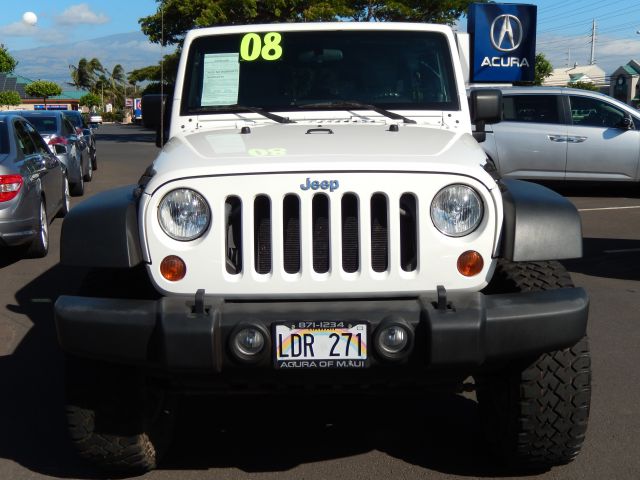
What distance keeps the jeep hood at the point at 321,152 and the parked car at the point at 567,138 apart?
374 inches

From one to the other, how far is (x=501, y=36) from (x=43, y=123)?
12404 millimetres

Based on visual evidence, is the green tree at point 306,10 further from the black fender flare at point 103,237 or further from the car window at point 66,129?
the black fender flare at point 103,237

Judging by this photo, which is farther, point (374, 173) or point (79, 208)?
point (79, 208)

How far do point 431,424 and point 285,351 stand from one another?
1.44m

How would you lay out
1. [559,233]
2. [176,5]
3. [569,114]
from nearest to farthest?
[559,233] → [569,114] → [176,5]

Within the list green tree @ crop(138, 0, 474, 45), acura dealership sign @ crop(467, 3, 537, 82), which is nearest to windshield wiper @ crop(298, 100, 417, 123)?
acura dealership sign @ crop(467, 3, 537, 82)

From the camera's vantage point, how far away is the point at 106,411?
357 centimetres

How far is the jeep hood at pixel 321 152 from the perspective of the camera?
135 inches

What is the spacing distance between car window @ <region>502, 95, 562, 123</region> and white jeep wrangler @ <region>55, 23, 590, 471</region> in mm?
10323

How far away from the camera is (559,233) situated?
3502 millimetres

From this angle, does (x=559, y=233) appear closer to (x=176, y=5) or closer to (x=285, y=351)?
(x=285, y=351)

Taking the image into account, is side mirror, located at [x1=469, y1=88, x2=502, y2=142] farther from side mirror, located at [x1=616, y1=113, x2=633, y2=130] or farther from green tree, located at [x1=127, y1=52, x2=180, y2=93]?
green tree, located at [x1=127, y1=52, x2=180, y2=93]

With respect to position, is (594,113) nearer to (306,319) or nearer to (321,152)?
(321,152)

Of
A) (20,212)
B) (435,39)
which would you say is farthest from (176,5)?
(435,39)
